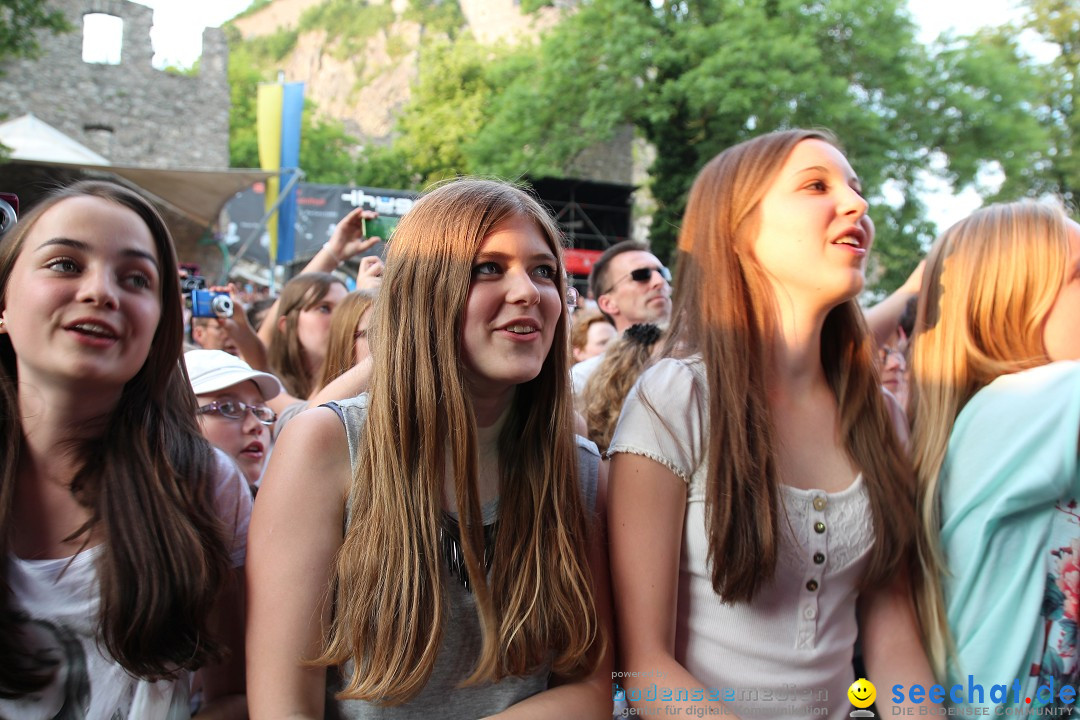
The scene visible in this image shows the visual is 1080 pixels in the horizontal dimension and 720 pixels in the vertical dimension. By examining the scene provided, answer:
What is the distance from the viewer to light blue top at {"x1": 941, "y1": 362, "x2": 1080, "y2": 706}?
167cm

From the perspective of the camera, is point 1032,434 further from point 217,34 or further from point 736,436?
point 217,34

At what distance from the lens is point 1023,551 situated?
1.71 metres

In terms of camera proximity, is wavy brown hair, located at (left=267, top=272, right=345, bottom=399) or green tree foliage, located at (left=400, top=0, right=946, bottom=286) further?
green tree foliage, located at (left=400, top=0, right=946, bottom=286)

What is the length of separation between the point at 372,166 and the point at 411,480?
106 feet

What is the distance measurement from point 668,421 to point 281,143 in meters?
13.4

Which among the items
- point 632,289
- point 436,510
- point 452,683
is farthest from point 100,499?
point 632,289

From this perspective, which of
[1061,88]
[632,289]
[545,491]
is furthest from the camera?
[1061,88]

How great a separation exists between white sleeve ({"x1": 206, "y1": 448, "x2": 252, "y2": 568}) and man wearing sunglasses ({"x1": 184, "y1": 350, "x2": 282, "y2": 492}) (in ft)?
2.19

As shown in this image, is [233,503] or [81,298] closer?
[81,298]

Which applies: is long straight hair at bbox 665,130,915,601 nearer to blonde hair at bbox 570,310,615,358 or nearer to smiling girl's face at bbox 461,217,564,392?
smiling girl's face at bbox 461,217,564,392

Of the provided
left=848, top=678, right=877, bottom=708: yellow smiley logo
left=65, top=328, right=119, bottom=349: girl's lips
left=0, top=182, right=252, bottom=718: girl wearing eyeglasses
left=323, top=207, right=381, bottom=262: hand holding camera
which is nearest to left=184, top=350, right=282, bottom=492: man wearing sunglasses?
left=323, top=207, right=381, bottom=262: hand holding camera

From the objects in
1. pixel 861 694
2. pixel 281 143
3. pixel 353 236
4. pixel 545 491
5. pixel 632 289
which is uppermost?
pixel 281 143

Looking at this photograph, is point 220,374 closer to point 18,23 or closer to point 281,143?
point 18,23

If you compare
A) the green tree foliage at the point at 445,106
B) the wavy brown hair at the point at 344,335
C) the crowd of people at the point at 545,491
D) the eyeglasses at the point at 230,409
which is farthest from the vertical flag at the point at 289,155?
the green tree foliage at the point at 445,106
